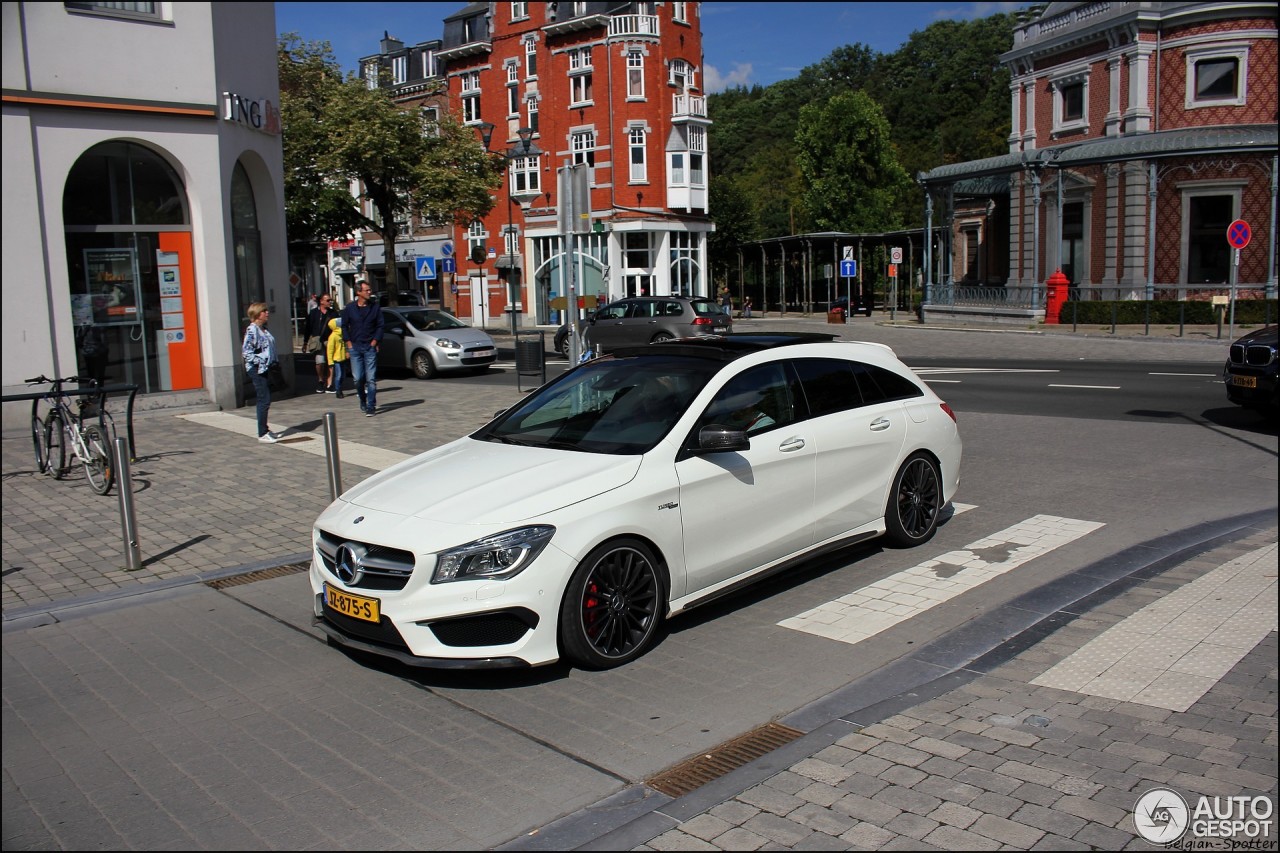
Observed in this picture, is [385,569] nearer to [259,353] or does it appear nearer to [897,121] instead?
[259,353]

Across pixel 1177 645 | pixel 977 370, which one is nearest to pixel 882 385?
pixel 1177 645

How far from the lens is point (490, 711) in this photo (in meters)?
5.04

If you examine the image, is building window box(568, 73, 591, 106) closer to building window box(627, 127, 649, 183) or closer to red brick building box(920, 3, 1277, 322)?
building window box(627, 127, 649, 183)

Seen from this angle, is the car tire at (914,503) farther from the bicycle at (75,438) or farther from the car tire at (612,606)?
the bicycle at (75,438)

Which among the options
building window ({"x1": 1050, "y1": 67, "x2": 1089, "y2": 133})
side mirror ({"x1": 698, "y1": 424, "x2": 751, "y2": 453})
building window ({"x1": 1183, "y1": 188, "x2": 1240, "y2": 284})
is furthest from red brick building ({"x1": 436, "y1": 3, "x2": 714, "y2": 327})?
side mirror ({"x1": 698, "y1": 424, "x2": 751, "y2": 453})

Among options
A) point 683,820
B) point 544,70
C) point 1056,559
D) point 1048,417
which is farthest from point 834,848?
point 544,70

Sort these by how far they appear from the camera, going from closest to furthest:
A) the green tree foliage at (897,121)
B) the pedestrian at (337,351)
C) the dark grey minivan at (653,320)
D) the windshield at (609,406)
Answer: the windshield at (609,406)
the pedestrian at (337,351)
the dark grey minivan at (653,320)
the green tree foliage at (897,121)

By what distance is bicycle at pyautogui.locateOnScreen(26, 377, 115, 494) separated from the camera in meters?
10.3

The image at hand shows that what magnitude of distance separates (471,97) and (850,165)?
74.1 feet

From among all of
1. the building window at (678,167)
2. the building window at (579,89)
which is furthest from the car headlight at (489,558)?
the building window at (579,89)

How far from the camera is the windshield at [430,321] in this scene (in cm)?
2267

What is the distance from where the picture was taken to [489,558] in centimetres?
508

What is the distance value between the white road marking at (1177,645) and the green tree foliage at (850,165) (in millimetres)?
56259

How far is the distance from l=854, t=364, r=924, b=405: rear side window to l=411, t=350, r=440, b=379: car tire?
1574 cm
